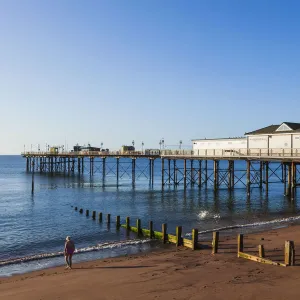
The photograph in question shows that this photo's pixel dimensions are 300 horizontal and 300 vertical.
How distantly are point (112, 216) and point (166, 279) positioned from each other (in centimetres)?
2130

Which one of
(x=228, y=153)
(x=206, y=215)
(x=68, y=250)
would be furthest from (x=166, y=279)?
(x=228, y=153)

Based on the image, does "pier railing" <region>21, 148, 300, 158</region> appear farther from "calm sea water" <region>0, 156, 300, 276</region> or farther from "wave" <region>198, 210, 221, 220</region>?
"wave" <region>198, 210, 221, 220</region>

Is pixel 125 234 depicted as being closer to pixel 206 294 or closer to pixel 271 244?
pixel 271 244

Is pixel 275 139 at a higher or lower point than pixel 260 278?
higher

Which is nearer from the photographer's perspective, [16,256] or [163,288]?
[163,288]

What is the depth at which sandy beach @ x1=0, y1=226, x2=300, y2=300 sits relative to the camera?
14.8 m

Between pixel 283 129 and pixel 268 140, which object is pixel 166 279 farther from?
pixel 268 140

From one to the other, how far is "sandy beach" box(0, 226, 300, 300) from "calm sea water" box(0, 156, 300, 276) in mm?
3084

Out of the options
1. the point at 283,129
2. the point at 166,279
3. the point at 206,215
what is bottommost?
the point at 206,215

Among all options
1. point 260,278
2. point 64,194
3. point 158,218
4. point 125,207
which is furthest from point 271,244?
point 64,194

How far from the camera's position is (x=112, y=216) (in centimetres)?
3741

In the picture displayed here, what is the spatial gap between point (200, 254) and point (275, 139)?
91.0ft

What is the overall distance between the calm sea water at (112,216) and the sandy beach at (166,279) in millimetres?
3084

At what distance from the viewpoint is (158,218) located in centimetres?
3597
